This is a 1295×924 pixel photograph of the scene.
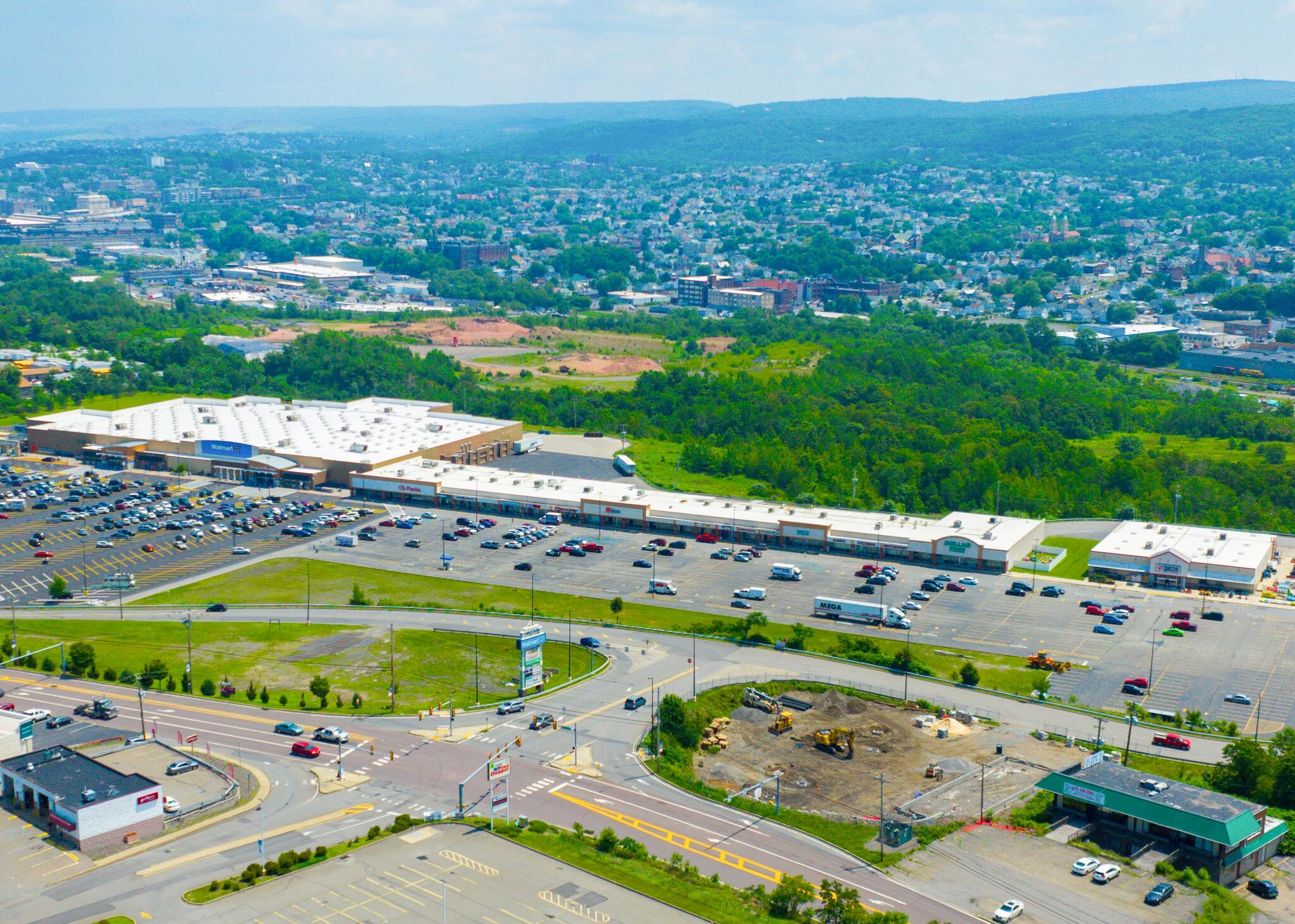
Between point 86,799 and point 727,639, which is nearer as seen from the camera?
point 86,799

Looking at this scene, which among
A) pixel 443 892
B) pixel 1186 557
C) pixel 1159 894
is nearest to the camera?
pixel 443 892

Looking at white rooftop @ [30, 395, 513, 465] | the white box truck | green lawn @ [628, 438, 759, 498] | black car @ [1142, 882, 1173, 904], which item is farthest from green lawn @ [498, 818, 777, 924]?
white rooftop @ [30, 395, 513, 465]

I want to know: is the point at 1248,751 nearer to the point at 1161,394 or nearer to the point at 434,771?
the point at 434,771

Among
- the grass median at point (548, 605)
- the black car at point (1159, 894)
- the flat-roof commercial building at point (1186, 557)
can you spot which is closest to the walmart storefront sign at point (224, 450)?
the grass median at point (548, 605)

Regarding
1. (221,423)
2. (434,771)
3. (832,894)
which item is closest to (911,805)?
(832,894)

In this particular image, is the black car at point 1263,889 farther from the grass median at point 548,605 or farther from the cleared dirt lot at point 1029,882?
the grass median at point 548,605

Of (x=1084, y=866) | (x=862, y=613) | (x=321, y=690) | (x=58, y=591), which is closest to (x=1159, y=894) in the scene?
(x=1084, y=866)

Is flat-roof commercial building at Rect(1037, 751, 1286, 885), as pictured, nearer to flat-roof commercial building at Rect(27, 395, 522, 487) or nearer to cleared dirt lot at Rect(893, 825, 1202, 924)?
cleared dirt lot at Rect(893, 825, 1202, 924)

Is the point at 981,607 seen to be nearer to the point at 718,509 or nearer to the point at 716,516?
the point at 716,516
